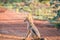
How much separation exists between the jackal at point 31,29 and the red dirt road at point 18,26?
8 cm

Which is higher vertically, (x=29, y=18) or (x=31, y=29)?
(x=29, y=18)

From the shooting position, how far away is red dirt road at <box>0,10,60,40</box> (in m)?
5.01

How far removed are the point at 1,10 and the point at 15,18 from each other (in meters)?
0.29

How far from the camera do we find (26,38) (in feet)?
16.3

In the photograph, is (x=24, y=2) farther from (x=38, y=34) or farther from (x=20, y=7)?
(x=38, y=34)

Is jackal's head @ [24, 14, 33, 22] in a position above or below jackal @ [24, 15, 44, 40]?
above

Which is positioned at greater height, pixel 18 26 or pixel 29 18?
pixel 29 18

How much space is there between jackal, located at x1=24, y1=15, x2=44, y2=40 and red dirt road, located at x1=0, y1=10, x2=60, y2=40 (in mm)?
79

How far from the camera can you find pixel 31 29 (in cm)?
496

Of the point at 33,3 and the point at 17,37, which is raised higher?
the point at 33,3

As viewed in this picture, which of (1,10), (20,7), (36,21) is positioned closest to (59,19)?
(36,21)

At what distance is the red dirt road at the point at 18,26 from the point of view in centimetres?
501

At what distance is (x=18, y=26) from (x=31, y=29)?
0.24 metres

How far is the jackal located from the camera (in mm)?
4914
